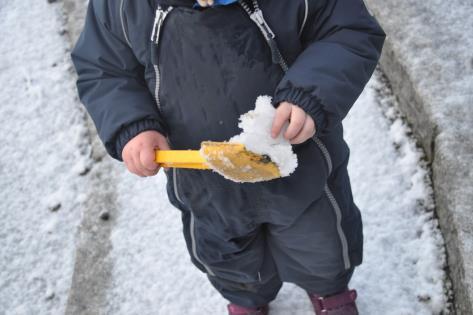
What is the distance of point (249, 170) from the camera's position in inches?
44.6

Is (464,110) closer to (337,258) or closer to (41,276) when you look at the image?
(337,258)

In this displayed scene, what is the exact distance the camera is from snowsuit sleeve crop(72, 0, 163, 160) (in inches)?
49.7

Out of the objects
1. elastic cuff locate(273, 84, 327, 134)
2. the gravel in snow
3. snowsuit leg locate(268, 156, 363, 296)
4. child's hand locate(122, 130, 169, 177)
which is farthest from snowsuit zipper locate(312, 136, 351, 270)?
the gravel in snow

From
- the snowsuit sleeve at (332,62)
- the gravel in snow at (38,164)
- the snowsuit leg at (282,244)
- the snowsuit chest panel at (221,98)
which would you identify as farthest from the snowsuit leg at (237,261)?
the gravel in snow at (38,164)

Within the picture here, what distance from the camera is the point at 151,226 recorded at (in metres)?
2.06

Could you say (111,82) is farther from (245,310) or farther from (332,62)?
(245,310)

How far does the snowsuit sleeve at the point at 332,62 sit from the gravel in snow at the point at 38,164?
129 cm

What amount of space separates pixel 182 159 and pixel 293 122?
23 cm

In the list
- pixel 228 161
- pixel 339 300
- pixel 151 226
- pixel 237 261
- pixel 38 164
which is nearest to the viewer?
pixel 228 161

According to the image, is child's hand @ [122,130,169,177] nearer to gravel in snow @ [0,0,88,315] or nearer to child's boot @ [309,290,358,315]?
child's boot @ [309,290,358,315]

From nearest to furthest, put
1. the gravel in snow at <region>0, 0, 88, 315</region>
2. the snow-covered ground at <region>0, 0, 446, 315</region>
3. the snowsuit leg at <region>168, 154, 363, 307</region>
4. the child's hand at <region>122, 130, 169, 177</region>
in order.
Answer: the child's hand at <region>122, 130, 169, 177</region>
the snowsuit leg at <region>168, 154, 363, 307</region>
the snow-covered ground at <region>0, 0, 446, 315</region>
the gravel in snow at <region>0, 0, 88, 315</region>

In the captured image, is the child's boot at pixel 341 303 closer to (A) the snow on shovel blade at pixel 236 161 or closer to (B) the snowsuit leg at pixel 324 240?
(B) the snowsuit leg at pixel 324 240

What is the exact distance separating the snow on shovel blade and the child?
72 mm

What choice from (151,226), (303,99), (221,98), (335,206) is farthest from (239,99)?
(151,226)
